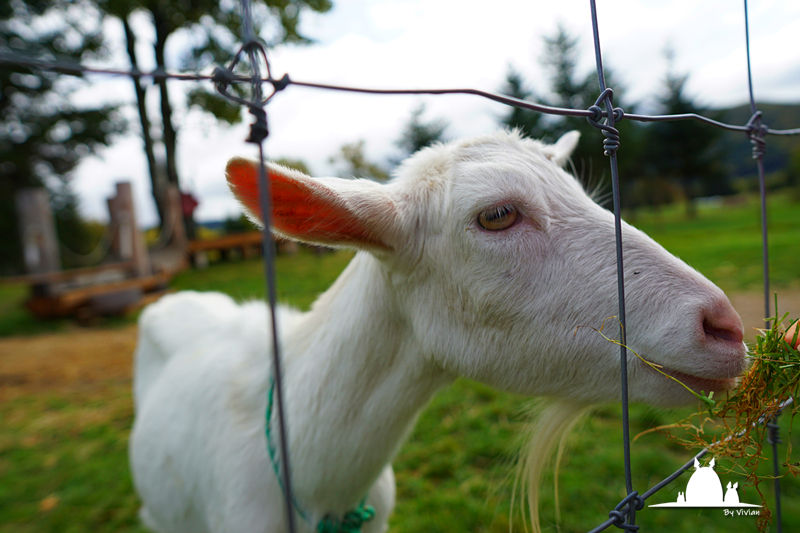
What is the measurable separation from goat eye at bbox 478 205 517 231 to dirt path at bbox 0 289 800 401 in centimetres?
456

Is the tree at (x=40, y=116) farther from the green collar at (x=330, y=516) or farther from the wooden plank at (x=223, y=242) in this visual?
the green collar at (x=330, y=516)

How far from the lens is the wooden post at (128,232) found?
10.1 metres

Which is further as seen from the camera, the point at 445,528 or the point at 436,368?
the point at 445,528

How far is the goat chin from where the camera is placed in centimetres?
130

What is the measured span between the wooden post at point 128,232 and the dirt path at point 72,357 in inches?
103

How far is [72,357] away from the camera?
249 inches

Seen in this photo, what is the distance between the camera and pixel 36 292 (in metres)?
Answer: 8.71

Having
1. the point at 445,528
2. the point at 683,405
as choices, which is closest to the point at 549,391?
the point at 683,405

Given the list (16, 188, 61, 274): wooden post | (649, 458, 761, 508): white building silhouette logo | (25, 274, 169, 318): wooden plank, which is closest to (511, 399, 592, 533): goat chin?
(649, 458, 761, 508): white building silhouette logo

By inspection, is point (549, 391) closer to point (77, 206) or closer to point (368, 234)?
point (368, 234)

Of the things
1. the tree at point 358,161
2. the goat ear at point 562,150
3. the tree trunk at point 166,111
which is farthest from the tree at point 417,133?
the goat ear at point 562,150

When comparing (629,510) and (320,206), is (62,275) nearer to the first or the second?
(320,206)

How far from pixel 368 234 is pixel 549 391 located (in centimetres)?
64

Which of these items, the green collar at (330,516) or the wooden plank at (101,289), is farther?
the wooden plank at (101,289)
